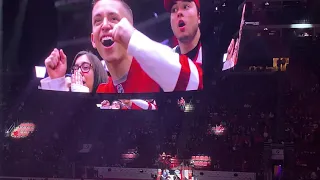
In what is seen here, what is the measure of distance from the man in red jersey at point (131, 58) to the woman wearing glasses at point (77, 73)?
16 centimetres

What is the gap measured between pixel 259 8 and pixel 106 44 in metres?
2.64

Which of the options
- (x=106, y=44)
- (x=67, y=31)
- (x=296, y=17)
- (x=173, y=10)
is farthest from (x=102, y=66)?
(x=296, y=17)

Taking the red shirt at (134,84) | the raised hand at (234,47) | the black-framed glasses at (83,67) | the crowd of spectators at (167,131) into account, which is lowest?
the crowd of spectators at (167,131)

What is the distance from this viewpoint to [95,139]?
8836 millimetres

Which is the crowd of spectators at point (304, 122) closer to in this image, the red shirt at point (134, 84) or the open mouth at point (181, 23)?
the open mouth at point (181, 23)

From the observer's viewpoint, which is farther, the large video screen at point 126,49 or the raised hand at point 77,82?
the raised hand at point 77,82

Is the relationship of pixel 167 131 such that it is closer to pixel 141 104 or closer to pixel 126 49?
pixel 141 104

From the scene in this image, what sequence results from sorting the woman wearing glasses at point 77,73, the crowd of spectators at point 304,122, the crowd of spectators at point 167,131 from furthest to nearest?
1. the crowd of spectators at point 167,131
2. the crowd of spectators at point 304,122
3. the woman wearing glasses at point 77,73

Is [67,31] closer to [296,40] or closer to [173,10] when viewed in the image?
[173,10]

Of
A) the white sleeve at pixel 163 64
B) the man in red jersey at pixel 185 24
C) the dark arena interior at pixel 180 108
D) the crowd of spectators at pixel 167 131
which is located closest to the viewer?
the white sleeve at pixel 163 64

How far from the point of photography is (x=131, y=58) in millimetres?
7359

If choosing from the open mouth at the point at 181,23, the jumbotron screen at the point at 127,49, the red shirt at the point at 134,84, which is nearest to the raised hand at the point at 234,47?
the jumbotron screen at the point at 127,49

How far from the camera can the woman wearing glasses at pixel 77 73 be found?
7.61m

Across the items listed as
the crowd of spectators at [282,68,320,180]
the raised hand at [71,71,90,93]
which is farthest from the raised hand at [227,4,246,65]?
the raised hand at [71,71,90,93]
